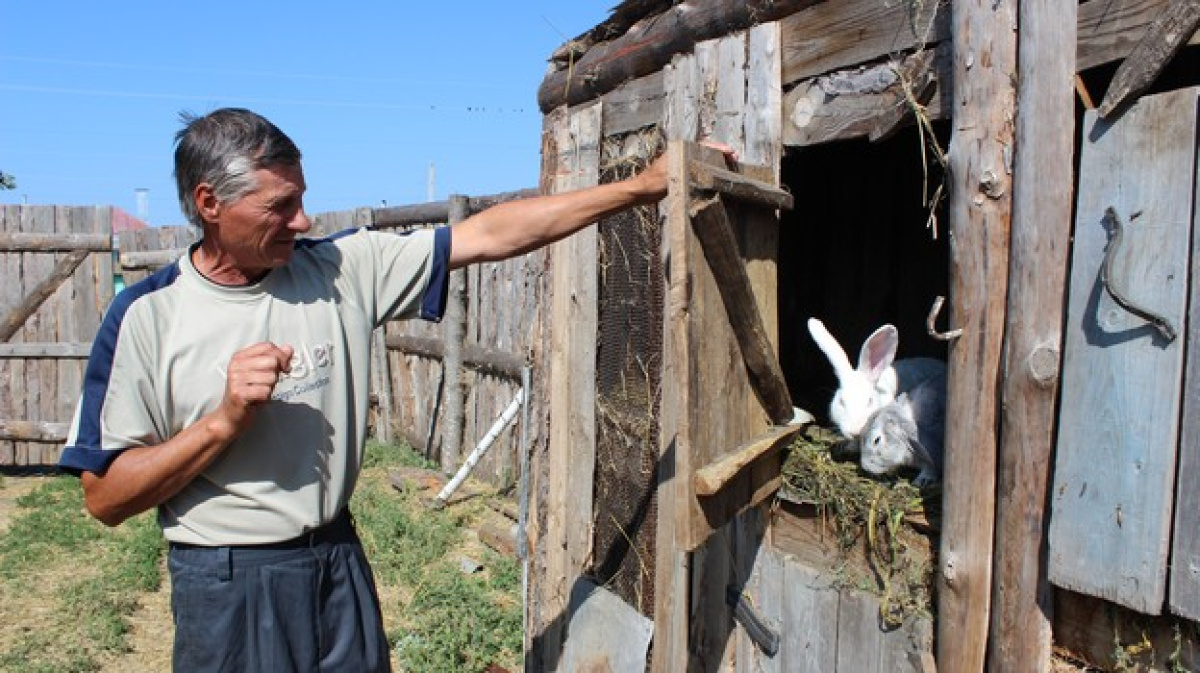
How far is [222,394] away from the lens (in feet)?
8.07

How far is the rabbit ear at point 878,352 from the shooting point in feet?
10.5

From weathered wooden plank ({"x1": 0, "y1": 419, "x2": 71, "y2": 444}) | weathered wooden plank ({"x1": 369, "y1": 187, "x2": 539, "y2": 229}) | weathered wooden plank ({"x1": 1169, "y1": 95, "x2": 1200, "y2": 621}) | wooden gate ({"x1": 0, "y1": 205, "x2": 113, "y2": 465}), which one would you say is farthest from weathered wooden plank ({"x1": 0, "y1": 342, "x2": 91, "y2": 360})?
weathered wooden plank ({"x1": 1169, "y1": 95, "x2": 1200, "y2": 621})

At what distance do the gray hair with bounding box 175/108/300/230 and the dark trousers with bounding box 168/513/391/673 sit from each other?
922mm

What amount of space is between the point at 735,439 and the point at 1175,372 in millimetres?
1097

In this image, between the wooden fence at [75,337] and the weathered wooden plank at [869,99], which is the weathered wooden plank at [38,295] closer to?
the wooden fence at [75,337]

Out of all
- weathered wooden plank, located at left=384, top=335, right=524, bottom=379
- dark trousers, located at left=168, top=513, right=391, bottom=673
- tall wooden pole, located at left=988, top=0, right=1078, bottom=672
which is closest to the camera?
tall wooden pole, located at left=988, top=0, right=1078, bottom=672

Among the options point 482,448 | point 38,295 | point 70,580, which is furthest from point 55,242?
point 482,448

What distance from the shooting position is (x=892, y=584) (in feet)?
9.18

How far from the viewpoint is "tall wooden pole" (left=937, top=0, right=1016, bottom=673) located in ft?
7.63

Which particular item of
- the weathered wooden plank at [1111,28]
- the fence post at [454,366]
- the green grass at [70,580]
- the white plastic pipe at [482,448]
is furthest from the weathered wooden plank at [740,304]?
the fence post at [454,366]

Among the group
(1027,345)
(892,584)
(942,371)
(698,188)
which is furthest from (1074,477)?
(942,371)

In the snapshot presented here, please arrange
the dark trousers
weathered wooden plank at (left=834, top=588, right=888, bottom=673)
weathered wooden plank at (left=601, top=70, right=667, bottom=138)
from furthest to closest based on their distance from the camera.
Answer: weathered wooden plank at (left=601, top=70, right=667, bottom=138) < weathered wooden plank at (left=834, top=588, right=888, bottom=673) < the dark trousers

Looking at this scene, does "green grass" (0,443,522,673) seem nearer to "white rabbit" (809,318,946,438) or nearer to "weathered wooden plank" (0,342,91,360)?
"weathered wooden plank" (0,342,91,360)

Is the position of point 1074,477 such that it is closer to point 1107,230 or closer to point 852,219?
point 1107,230
